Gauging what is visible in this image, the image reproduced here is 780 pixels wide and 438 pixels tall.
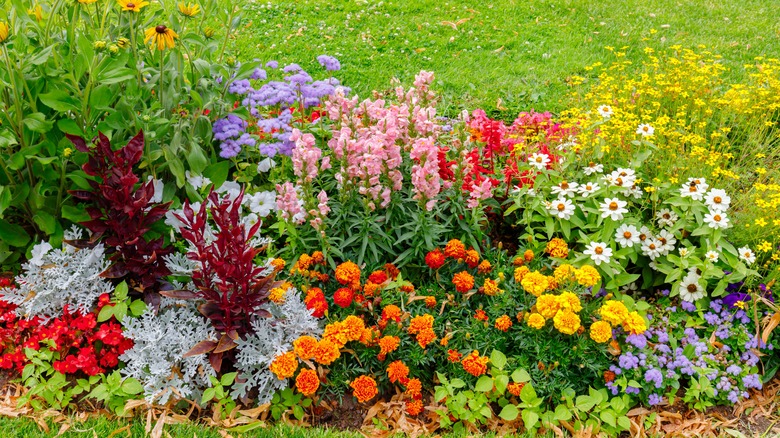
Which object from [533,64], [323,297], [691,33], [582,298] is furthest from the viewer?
[691,33]

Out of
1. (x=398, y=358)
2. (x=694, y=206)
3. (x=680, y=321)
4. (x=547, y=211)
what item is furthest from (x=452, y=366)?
(x=694, y=206)

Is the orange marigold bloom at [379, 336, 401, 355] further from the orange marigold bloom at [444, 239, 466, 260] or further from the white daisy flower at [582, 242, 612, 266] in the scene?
the white daisy flower at [582, 242, 612, 266]

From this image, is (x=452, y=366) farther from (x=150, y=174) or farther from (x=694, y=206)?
(x=150, y=174)

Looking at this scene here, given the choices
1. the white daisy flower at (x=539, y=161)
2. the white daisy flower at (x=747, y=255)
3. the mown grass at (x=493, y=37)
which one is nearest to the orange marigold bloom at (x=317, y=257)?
the white daisy flower at (x=539, y=161)

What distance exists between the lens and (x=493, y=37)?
694cm

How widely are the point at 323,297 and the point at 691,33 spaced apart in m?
5.95

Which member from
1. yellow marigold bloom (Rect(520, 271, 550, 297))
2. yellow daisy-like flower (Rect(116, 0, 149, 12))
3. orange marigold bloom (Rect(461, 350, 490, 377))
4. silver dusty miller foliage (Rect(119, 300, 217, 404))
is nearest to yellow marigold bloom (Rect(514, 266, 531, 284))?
yellow marigold bloom (Rect(520, 271, 550, 297))

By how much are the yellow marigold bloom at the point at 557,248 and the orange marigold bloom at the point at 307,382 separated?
135 centimetres

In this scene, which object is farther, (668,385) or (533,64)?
(533,64)

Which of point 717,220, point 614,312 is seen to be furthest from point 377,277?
point 717,220

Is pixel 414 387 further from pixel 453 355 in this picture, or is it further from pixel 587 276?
pixel 587 276

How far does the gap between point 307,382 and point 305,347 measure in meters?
0.15

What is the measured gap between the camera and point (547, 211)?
343 centimetres

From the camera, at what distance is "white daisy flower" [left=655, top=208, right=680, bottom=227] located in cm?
342
